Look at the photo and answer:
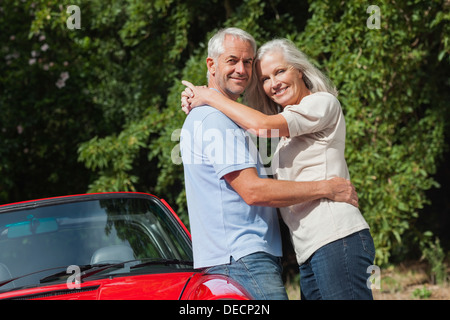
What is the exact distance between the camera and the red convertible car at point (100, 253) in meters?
2.18

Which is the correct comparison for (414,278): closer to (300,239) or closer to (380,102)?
(380,102)

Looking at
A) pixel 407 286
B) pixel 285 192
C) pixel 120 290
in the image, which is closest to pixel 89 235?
pixel 120 290

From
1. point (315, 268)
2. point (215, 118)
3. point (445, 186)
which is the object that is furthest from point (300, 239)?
point (445, 186)

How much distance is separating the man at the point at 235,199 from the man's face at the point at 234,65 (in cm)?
22

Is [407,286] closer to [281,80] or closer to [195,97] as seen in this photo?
[281,80]

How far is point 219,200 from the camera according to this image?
7.13 feet

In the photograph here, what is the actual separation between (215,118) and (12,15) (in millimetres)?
5833

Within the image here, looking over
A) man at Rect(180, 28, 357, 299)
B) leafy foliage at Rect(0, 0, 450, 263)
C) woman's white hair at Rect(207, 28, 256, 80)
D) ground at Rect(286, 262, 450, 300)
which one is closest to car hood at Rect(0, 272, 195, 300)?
man at Rect(180, 28, 357, 299)

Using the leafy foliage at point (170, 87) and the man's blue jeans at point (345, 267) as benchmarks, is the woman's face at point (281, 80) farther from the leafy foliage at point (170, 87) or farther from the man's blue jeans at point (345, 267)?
the leafy foliage at point (170, 87)

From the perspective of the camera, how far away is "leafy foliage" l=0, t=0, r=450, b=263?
538 centimetres

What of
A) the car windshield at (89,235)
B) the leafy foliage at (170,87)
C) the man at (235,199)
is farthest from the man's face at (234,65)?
the leafy foliage at (170,87)

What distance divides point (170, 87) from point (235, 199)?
186 inches

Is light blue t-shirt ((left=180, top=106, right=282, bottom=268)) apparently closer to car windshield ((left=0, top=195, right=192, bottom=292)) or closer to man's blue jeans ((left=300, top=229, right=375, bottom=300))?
man's blue jeans ((left=300, top=229, right=375, bottom=300))
